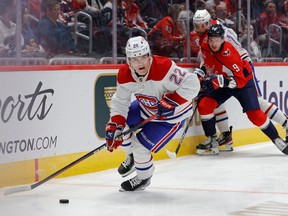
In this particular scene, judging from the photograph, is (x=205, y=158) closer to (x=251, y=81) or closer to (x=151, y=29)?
(x=251, y=81)

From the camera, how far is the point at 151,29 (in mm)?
7688

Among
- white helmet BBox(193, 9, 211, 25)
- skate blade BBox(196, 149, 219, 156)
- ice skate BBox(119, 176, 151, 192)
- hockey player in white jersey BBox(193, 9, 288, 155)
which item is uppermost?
white helmet BBox(193, 9, 211, 25)

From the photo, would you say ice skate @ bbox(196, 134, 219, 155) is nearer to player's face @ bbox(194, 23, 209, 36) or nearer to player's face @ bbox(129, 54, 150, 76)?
player's face @ bbox(194, 23, 209, 36)

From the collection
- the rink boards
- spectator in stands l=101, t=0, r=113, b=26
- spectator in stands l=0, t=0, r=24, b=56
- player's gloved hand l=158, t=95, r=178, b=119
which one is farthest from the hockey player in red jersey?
spectator in stands l=0, t=0, r=24, b=56

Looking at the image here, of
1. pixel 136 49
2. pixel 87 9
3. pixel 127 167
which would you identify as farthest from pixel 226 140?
pixel 136 49

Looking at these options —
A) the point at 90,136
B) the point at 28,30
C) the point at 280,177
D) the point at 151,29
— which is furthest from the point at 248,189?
the point at 151,29

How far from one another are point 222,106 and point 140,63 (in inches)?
124

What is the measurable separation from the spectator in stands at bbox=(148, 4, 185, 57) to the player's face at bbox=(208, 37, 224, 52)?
1.64ft

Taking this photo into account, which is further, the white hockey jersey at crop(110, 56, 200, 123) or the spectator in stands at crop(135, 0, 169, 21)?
the spectator in stands at crop(135, 0, 169, 21)

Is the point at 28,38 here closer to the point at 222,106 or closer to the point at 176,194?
the point at 176,194

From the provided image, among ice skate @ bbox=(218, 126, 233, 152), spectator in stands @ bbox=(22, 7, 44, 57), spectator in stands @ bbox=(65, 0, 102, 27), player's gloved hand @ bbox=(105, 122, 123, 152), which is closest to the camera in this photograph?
player's gloved hand @ bbox=(105, 122, 123, 152)

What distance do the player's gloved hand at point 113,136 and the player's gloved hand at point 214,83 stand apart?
7.77ft

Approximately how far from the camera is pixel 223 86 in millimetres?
7508

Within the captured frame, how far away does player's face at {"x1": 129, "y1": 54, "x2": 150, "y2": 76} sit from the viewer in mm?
5176
